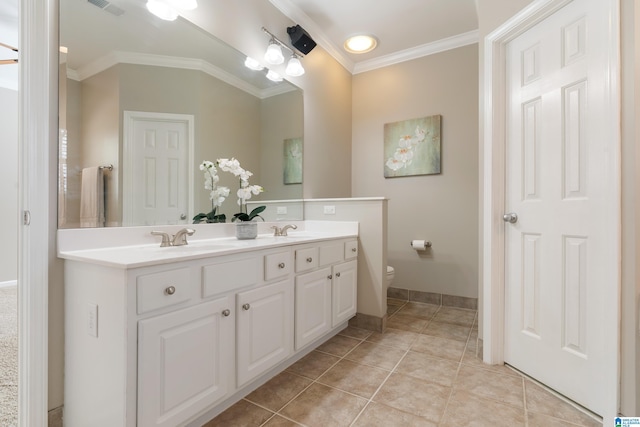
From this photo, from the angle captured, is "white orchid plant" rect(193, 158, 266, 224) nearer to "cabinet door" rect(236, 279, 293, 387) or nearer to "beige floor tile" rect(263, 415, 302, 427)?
"cabinet door" rect(236, 279, 293, 387)

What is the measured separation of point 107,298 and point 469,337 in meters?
2.30

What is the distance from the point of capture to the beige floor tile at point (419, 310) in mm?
2697

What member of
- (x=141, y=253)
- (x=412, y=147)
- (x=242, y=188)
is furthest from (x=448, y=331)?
(x=141, y=253)

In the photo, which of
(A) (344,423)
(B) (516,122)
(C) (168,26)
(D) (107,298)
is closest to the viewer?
(D) (107,298)

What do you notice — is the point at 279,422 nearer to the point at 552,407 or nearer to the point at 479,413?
the point at 479,413

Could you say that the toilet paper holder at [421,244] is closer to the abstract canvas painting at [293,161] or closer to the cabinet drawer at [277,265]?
the abstract canvas painting at [293,161]

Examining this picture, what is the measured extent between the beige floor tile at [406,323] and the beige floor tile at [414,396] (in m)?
0.77

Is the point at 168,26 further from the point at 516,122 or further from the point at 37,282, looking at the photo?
the point at 516,122

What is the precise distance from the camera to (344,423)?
1.29 metres

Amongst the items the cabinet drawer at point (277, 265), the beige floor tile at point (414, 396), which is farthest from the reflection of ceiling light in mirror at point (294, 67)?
the beige floor tile at point (414, 396)

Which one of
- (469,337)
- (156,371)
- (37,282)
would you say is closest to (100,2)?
(37,282)

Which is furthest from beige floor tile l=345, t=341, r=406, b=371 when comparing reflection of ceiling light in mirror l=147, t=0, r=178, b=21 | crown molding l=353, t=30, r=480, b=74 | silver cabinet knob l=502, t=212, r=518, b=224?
crown molding l=353, t=30, r=480, b=74

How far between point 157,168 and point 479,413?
6.56ft

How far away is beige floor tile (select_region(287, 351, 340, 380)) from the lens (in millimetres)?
1704
